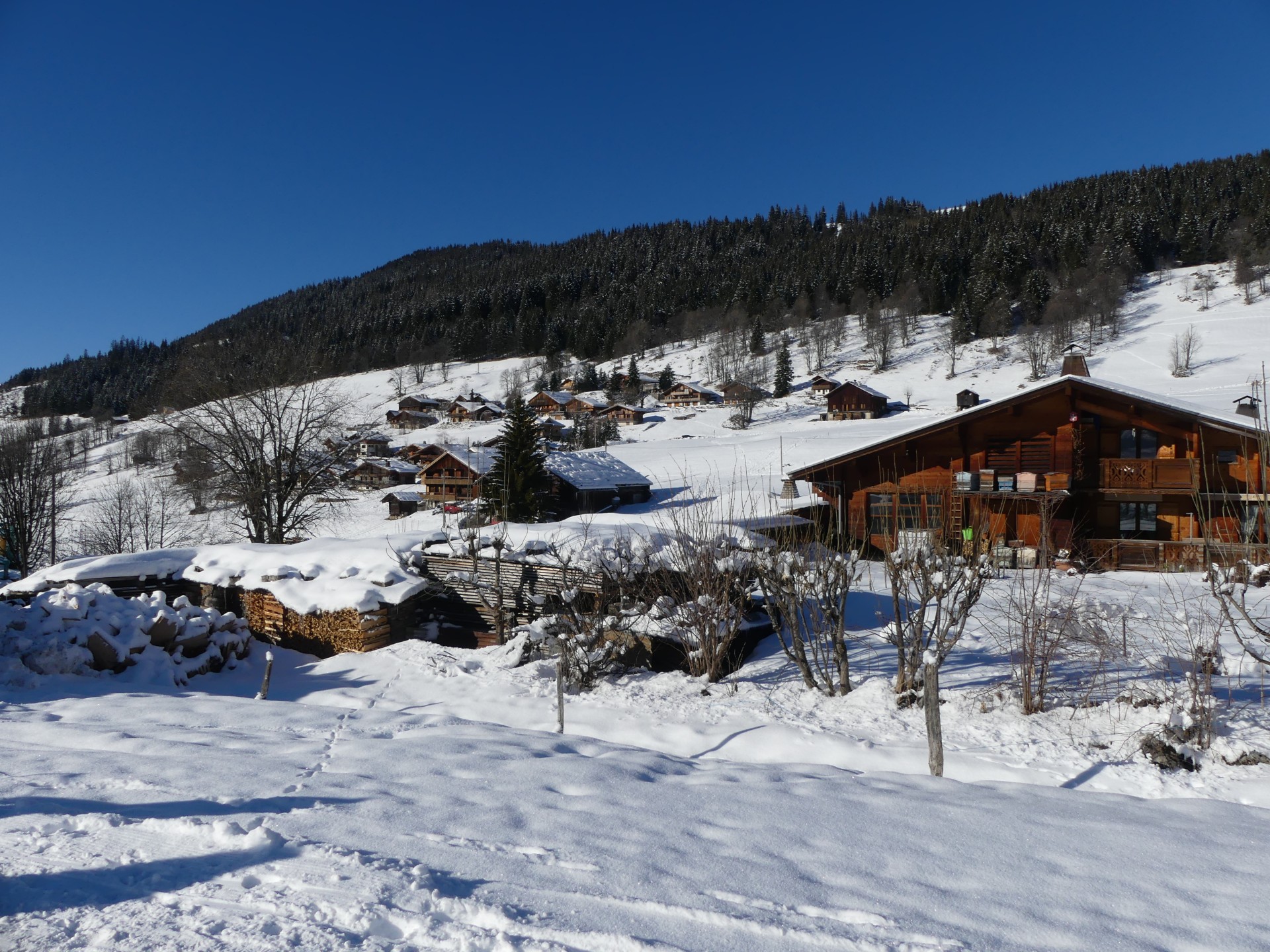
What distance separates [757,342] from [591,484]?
67.3 m

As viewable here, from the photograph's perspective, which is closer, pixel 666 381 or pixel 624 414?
pixel 624 414

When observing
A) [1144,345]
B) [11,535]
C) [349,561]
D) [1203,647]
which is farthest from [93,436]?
[1144,345]

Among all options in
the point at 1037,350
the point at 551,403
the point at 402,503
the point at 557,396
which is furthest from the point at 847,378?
the point at 402,503

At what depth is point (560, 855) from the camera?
164 inches

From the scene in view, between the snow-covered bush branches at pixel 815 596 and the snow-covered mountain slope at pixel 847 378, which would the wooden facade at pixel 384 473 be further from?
the snow-covered bush branches at pixel 815 596

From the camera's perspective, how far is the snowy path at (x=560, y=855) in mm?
3230

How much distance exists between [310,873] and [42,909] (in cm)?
106

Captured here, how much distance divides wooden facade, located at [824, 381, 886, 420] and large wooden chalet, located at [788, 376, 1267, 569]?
40.6 metres

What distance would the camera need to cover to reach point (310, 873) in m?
3.56

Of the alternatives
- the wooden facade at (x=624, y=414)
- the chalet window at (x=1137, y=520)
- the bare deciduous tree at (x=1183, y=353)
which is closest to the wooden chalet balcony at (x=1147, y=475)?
the chalet window at (x=1137, y=520)

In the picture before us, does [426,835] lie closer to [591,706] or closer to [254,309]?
[591,706]

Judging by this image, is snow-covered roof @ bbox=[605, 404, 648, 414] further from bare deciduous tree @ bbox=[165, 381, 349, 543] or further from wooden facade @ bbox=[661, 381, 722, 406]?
bare deciduous tree @ bbox=[165, 381, 349, 543]

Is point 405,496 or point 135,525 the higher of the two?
point 405,496

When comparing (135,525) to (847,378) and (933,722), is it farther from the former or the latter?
(847,378)
